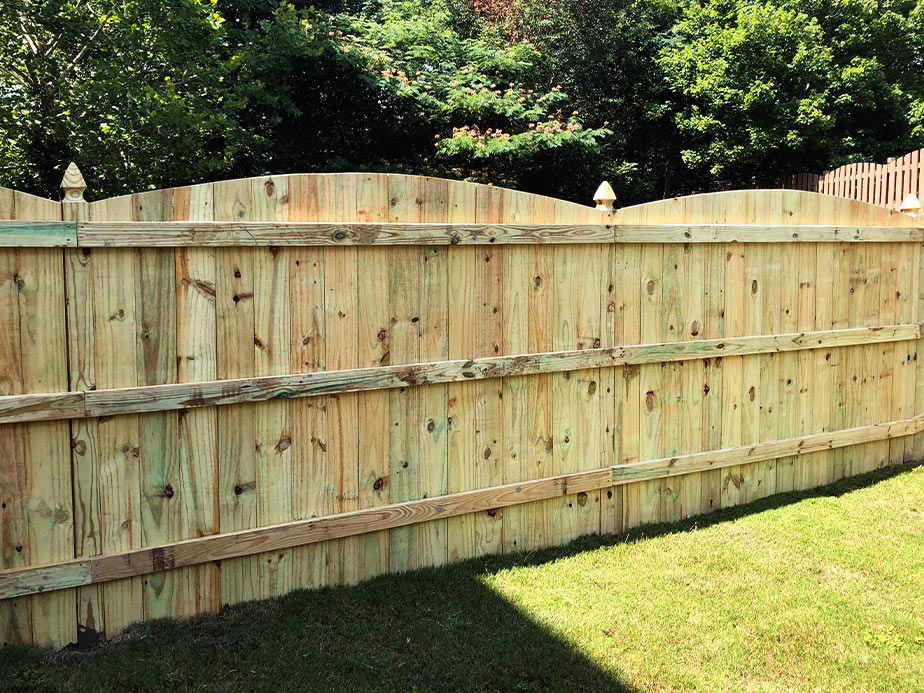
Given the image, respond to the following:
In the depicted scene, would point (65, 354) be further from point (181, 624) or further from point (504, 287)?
point (504, 287)

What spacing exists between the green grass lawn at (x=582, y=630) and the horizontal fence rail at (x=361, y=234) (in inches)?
58.4

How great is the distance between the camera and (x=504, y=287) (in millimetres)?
3869

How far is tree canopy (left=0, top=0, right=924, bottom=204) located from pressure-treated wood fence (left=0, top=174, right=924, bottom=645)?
4887 millimetres

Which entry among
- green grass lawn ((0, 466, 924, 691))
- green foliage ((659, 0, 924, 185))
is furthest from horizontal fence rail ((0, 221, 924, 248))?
green foliage ((659, 0, 924, 185))

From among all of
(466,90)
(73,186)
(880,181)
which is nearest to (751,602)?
(73,186)

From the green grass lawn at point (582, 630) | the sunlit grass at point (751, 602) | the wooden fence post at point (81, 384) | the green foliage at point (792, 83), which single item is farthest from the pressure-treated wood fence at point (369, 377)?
the green foliage at point (792, 83)

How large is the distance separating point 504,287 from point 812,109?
10.5 meters

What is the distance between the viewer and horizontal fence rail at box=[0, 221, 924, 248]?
9.37 ft

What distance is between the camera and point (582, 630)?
129 inches

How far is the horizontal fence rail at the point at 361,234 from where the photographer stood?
2.86 meters

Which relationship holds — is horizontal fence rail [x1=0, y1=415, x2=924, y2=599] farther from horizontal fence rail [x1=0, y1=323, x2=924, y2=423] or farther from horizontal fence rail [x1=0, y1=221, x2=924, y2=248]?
horizontal fence rail [x1=0, y1=221, x2=924, y2=248]

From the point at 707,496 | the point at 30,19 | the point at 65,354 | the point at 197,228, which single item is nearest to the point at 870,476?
the point at 707,496

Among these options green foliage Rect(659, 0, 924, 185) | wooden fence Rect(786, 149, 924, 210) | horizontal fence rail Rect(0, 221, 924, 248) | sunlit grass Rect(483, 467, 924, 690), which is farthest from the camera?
green foliage Rect(659, 0, 924, 185)

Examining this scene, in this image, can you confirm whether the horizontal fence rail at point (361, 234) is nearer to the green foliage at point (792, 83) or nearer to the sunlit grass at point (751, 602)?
the sunlit grass at point (751, 602)
